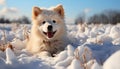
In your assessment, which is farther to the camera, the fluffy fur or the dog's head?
the fluffy fur

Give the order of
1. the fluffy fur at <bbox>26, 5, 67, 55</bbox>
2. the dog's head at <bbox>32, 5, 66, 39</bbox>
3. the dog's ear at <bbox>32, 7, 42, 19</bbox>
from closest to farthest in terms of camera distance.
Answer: the dog's head at <bbox>32, 5, 66, 39</bbox>
the fluffy fur at <bbox>26, 5, 67, 55</bbox>
the dog's ear at <bbox>32, 7, 42, 19</bbox>

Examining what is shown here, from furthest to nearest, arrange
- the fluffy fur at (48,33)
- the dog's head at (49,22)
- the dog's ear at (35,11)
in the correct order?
the dog's ear at (35,11)
the fluffy fur at (48,33)
the dog's head at (49,22)

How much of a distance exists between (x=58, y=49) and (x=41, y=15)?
0.84 metres

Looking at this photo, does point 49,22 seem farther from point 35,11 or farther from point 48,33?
point 35,11

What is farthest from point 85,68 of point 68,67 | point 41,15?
point 41,15

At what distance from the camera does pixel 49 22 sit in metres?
6.18

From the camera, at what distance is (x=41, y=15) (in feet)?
21.1

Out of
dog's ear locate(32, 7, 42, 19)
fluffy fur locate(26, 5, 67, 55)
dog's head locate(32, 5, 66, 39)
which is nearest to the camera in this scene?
dog's head locate(32, 5, 66, 39)

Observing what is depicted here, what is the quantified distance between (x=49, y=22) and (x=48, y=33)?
0.75 feet

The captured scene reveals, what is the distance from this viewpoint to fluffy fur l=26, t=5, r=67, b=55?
6.18 metres

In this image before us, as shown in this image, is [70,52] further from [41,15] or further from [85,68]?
[41,15]

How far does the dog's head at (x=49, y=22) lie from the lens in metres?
6.08

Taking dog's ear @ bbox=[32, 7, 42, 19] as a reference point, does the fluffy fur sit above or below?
below

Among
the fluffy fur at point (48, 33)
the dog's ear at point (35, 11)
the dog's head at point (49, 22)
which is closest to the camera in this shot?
the dog's head at point (49, 22)
